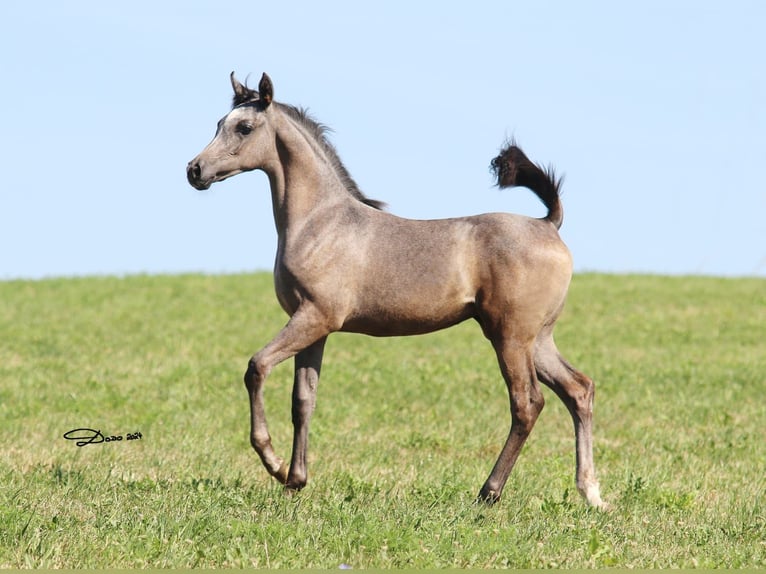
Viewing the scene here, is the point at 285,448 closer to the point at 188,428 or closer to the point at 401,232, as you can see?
the point at 188,428

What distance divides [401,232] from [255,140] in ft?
4.51

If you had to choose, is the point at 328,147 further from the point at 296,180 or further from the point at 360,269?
the point at 360,269

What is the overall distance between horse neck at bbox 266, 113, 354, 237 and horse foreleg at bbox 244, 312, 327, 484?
90cm

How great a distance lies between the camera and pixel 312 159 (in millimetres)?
8328

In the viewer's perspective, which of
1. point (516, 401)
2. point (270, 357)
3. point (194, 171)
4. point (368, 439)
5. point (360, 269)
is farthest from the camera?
point (368, 439)

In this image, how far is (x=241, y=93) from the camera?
823 centimetres

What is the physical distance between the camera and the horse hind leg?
8.70 metres

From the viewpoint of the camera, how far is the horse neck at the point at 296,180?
8242 mm

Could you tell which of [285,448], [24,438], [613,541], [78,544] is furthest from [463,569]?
[24,438]

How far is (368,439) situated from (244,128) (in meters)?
6.15

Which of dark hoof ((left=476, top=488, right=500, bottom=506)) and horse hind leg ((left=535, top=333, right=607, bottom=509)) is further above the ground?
horse hind leg ((left=535, top=333, right=607, bottom=509))

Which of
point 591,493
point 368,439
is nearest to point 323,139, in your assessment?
point 591,493

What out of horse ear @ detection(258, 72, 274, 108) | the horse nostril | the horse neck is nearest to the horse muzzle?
the horse nostril
